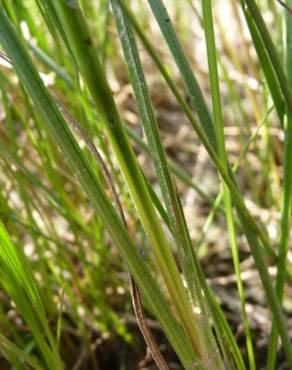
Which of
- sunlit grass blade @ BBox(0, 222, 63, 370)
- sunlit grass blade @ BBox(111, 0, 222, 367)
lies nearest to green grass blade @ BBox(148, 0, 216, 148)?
sunlit grass blade @ BBox(111, 0, 222, 367)

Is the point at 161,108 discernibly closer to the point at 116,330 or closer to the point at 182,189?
the point at 182,189

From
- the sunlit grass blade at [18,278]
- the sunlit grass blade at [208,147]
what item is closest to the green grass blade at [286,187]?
the sunlit grass blade at [208,147]

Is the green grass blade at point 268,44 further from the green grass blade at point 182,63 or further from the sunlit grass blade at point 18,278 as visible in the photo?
the sunlit grass blade at point 18,278

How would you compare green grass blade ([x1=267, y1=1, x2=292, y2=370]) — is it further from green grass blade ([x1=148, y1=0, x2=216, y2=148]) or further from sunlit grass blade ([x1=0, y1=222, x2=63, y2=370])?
sunlit grass blade ([x1=0, y1=222, x2=63, y2=370])

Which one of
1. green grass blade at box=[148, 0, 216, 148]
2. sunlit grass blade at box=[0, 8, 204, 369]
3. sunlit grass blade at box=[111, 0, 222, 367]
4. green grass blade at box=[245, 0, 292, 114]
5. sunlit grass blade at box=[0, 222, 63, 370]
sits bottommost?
sunlit grass blade at box=[0, 222, 63, 370]

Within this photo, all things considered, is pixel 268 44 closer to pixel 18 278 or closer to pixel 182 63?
→ pixel 182 63

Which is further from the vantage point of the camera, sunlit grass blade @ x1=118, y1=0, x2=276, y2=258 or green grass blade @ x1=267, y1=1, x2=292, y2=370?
green grass blade @ x1=267, y1=1, x2=292, y2=370

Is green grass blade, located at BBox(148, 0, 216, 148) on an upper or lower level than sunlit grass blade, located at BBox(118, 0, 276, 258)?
upper

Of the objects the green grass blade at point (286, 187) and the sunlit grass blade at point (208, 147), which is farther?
the green grass blade at point (286, 187)

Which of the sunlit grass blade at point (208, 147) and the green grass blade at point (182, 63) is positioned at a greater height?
the green grass blade at point (182, 63)

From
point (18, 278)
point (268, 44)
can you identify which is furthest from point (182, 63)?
point (18, 278)

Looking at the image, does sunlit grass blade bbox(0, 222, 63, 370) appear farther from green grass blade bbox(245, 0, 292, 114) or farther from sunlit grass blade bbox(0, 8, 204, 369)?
green grass blade bbox(245, 0, 292, 114)

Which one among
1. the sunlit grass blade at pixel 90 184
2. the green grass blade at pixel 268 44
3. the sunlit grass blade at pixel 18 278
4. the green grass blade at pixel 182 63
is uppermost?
the green grass blade at pixel 268 44
